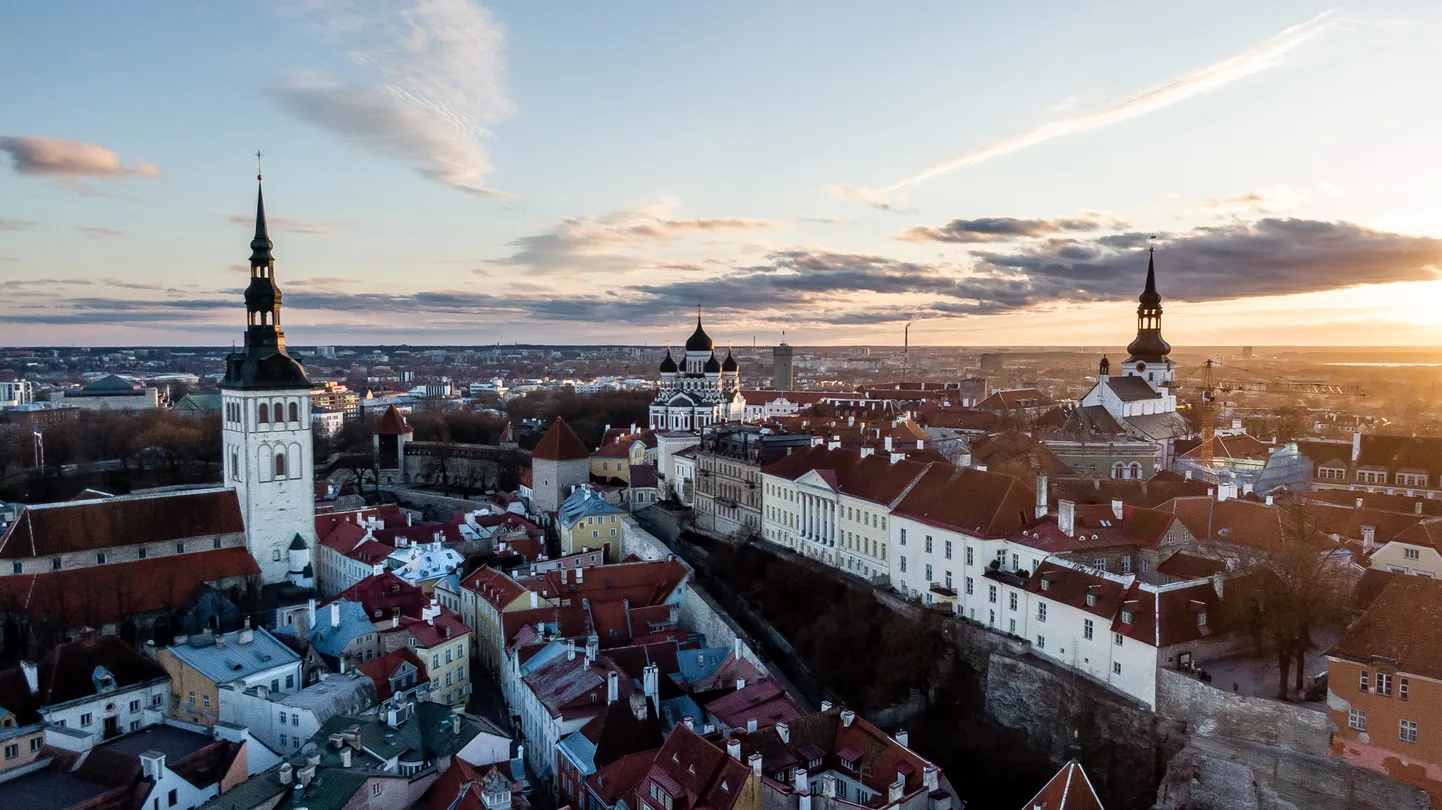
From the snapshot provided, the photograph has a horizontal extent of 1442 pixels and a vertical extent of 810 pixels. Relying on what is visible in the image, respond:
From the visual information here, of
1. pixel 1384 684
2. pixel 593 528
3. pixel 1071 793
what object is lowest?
pixel 593 528

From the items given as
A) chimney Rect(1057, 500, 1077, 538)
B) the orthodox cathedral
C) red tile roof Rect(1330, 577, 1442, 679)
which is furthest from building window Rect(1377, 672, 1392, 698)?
the orthodox cathedral

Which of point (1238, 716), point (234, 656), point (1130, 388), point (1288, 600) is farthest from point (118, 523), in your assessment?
point (1130, 388)

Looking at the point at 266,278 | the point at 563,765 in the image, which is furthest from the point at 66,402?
the point at 563,765

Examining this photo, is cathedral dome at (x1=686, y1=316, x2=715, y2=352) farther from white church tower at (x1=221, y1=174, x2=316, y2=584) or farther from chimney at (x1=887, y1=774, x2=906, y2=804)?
chimney at (x1=887, y1=774, x2=906, y2=804)

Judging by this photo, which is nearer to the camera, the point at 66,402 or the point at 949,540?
the point at 949,540

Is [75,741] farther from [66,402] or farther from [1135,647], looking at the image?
[66,402]

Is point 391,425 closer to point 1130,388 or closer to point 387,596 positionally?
point 387,596

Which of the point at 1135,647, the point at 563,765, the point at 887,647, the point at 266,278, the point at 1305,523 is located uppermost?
the point at 266,278

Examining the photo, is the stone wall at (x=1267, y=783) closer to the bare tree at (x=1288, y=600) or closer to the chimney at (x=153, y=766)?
the bare tree at (x=1288, y=600)
